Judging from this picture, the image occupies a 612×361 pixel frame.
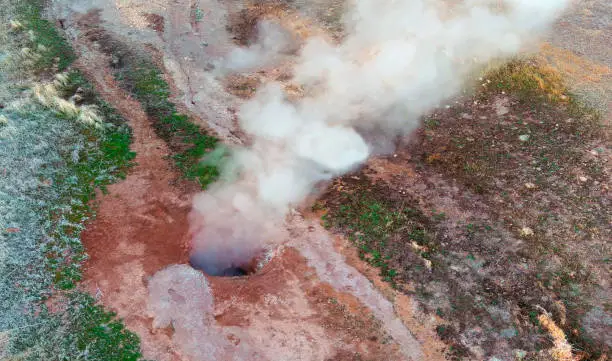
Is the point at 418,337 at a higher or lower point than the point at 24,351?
higher

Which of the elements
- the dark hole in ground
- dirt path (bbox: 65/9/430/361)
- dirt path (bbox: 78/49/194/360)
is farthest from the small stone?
dirt path (bbox: 78/49/194/360)

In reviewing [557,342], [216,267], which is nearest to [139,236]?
[216,267]

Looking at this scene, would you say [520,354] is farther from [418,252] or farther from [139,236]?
[139,236]

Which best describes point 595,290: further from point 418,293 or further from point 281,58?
point 281,58

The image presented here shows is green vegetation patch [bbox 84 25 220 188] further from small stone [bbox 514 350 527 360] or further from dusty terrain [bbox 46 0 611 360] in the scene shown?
small stone [bbox 514 350 527 360]

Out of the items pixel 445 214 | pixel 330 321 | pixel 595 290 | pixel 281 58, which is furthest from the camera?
pixel 281 58

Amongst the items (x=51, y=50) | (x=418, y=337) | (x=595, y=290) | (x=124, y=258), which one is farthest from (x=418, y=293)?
(x=51, y=50)
